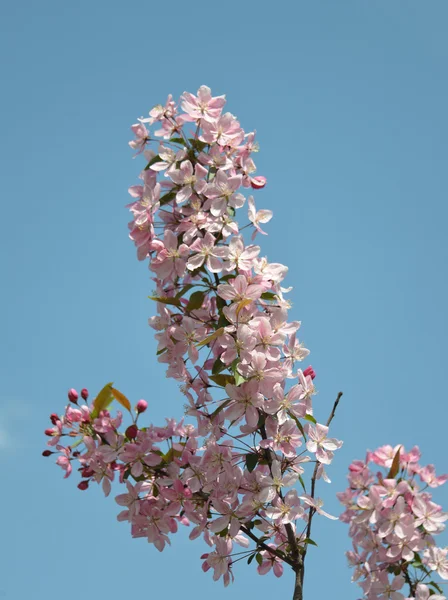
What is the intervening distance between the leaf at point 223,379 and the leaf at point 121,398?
433mm

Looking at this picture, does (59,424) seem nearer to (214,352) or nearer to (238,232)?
(214,352)

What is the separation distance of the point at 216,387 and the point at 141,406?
1.17ft

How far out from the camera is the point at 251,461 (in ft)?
9.95

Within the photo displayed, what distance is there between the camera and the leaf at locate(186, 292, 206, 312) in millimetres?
3104

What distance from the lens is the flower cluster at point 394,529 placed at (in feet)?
10.1

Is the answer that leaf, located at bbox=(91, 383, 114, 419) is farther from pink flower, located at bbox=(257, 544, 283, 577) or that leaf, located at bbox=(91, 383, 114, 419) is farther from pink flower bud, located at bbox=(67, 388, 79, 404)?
pink flower, located at bbox=(257, 544, 283, 577)

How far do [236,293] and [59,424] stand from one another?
40.6 inches

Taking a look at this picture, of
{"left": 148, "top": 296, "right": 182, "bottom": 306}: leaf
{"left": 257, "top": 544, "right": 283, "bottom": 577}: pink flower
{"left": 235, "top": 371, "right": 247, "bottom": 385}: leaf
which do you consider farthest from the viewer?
{"left": 257, "top": 544, "right": 283, "bottom": 577}: pink flower

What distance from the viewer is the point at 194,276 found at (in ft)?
10.3

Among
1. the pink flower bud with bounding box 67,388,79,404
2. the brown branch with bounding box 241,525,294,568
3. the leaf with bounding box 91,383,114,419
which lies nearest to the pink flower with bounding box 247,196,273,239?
the leaf with bounding box 91,383,114,419

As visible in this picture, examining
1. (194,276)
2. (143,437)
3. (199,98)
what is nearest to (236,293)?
(194,276)

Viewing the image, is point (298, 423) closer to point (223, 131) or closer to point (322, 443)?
point (322, 443)

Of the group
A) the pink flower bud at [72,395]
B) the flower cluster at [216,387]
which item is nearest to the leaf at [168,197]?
the flower cluster at [216,387]

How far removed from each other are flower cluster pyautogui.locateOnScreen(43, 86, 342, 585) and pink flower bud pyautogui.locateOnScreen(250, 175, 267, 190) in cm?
12
